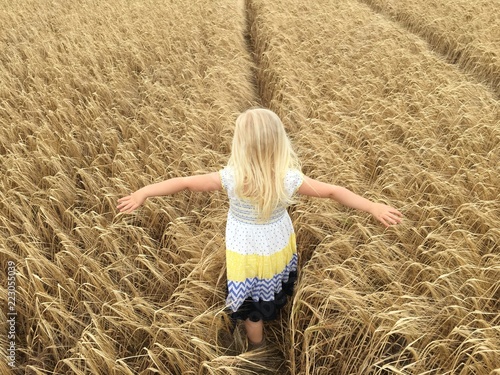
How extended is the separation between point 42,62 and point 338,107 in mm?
4247

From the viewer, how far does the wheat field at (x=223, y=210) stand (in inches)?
76.7

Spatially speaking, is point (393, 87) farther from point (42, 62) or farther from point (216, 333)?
point (42, 62)

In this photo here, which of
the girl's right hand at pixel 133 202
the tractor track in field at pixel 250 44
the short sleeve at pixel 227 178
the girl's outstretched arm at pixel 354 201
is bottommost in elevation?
the tractor track in field at pixel 250 44

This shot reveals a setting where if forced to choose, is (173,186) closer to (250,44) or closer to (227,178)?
(227,178)

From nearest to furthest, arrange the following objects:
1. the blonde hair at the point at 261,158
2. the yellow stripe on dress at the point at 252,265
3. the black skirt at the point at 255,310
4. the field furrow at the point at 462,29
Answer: the blonde hair at the point at 261,158, the yellow stripe on dress at the point at 252,265, the black skirt at the point at 255,310, the field furrow at the point at 462,29

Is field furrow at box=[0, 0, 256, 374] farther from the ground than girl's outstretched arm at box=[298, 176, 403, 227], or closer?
closer

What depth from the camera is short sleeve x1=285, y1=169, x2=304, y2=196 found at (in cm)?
190

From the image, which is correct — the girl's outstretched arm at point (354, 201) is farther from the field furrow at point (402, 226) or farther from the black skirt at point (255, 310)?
the black skirt at point (255, 310)

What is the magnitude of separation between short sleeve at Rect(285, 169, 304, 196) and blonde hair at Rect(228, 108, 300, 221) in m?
0.04

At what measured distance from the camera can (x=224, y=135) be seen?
4.02 m

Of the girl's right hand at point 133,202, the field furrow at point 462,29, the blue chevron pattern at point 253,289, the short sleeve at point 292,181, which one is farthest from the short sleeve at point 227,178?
the field furrow at point 462,29

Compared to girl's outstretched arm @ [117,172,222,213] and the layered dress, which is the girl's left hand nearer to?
the layered dress

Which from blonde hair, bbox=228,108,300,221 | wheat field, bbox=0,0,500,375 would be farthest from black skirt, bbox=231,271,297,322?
blonde hair, bbox=228,108,300,221

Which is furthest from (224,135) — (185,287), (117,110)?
(185,287)
